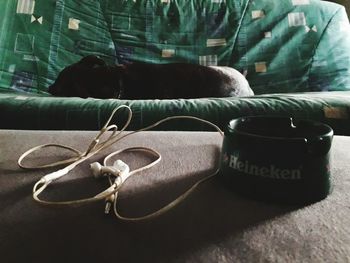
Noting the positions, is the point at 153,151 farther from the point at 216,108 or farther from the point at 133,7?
the point at 133,7

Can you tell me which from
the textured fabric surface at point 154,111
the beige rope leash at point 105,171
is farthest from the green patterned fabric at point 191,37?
the beige rope leash at point 105,171

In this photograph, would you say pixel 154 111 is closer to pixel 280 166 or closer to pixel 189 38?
pixel 280 166

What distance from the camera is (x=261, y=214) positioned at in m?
0.36

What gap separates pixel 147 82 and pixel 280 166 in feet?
3.96

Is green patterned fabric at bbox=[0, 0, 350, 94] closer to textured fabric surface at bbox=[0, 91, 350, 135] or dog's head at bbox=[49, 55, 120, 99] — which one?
dog's head at bbox=[49, 55, 120, 99]

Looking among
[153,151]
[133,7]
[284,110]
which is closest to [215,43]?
[133,7]

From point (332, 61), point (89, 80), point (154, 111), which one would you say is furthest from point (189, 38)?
point (154, 111)

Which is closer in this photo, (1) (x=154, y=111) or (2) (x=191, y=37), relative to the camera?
(1) (x=154, y=111)

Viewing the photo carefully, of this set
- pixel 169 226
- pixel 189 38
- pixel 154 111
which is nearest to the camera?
pixel 169 226

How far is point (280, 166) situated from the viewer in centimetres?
37

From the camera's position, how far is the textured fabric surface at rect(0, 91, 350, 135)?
98cm

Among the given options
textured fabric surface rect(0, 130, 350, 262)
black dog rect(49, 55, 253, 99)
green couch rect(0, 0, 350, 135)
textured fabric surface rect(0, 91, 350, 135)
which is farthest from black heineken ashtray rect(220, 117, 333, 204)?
green couch rect(0, 0, 350, 135)

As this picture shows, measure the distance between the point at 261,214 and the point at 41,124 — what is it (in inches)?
31.2

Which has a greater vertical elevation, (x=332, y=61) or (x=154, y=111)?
(x=332, y=61)
